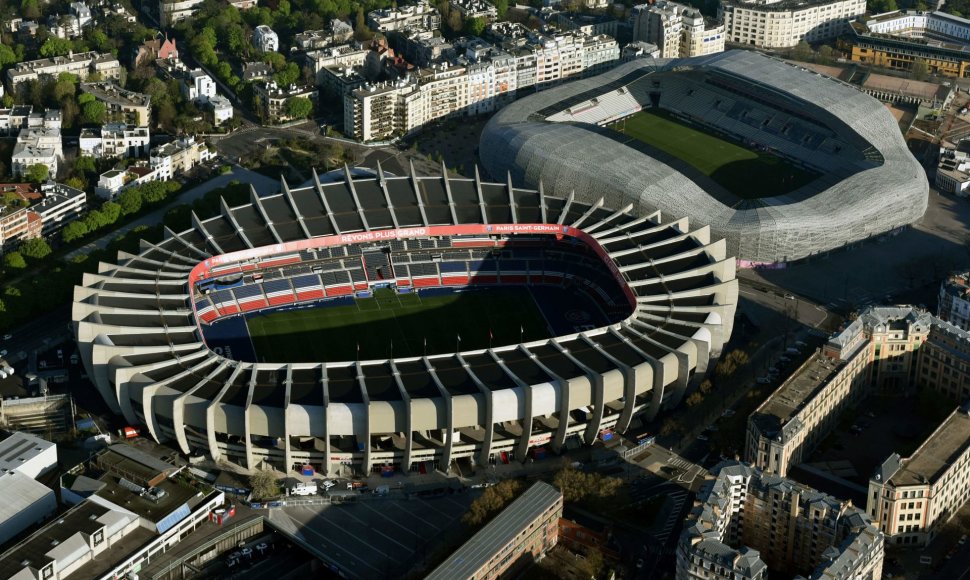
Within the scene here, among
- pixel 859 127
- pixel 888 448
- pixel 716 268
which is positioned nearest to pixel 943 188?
pixel 859 127

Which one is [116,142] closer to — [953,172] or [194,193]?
[194,193]

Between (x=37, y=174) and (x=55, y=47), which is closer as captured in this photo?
(x=37, y=174)

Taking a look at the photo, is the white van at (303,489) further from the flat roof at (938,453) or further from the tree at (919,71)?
the tree at (919,71)

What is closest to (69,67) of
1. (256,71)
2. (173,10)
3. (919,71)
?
(256,71)

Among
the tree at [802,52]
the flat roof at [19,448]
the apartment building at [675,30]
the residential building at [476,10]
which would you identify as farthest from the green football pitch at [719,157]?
the flat roof at [19,448]

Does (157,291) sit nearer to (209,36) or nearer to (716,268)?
(716,268)

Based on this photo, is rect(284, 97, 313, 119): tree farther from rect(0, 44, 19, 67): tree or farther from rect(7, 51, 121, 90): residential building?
rect(0, 44, 19, 67): tree

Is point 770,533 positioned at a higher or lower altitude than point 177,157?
lower
